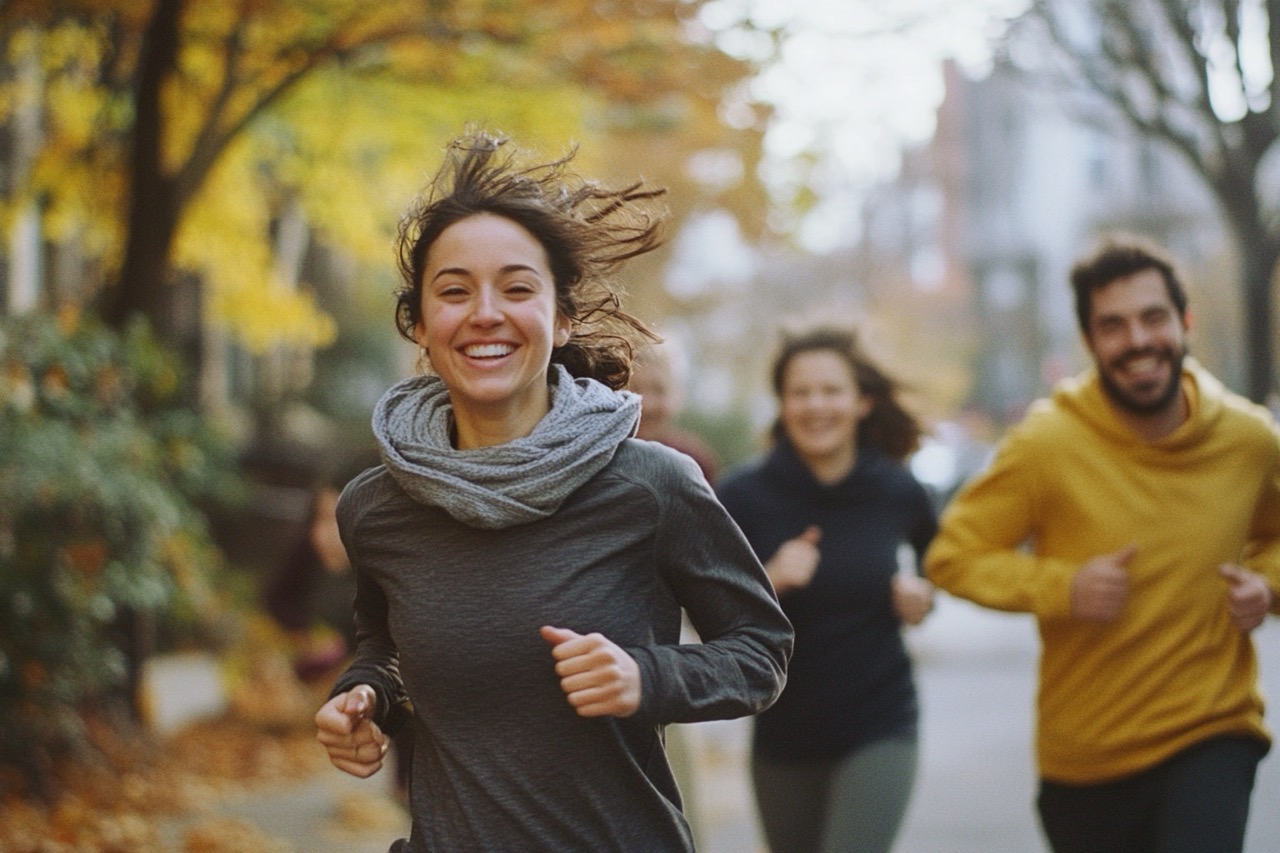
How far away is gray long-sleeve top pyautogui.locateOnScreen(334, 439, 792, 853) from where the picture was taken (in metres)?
2.60

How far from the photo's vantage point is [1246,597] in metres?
3.91

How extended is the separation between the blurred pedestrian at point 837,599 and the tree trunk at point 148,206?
480 centimetres

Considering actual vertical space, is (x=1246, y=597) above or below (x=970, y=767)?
above

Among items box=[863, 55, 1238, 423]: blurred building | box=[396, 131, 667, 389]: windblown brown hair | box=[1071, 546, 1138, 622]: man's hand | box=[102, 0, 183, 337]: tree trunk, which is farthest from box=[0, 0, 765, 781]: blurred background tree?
box=[863, 55, 1238, 423]: blurred building

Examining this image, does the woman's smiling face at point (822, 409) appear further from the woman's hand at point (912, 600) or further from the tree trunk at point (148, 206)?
the tree trunk at point (148, 206)

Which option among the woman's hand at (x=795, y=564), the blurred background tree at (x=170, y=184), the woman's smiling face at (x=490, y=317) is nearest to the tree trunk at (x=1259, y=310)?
the blurred background tree at (x=170, y=184)

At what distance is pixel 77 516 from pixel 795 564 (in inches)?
164

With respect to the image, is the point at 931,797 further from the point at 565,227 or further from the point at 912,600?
the point at 565,227

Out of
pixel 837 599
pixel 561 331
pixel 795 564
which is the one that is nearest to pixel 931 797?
pixel 837 599

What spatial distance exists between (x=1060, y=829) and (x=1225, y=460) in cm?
107

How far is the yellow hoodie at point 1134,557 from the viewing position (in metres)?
4.04

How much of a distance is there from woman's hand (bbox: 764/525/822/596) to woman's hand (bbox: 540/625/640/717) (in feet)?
6.99

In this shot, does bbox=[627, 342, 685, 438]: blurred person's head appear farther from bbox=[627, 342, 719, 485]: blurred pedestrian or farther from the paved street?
the paved street

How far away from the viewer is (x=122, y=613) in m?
8.98
